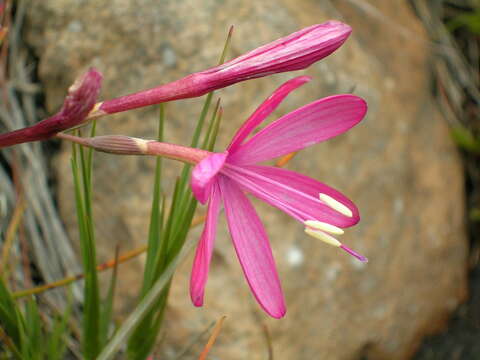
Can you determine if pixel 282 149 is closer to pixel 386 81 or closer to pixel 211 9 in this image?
pixel 211 9

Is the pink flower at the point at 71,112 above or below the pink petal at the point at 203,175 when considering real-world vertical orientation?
above

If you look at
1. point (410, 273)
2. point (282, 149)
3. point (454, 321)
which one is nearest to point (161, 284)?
point (282, 149)

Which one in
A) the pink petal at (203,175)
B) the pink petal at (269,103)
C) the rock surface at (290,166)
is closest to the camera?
the pink petal at (203,175)

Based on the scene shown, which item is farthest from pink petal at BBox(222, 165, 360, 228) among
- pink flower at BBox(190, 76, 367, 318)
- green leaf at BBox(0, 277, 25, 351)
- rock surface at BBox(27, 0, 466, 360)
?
rock surface at BBox(27, 0, 466, 360)

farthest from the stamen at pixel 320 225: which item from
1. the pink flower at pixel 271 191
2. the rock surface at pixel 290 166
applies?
the rock surface at pixel 290 166

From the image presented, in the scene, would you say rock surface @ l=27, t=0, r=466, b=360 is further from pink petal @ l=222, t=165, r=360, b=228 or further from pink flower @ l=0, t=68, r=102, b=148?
pink flower @ l=0, t=68, r=102, b=148

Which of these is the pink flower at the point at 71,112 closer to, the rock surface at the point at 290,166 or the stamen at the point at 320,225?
the stamen at the point at 320,225
